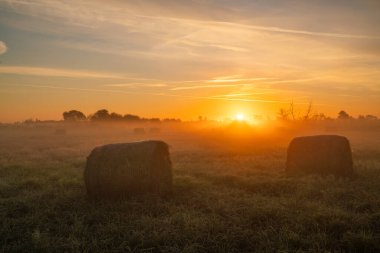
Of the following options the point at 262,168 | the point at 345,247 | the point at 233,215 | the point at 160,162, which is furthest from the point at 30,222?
the point at 262,168

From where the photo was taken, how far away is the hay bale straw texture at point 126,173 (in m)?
10.2

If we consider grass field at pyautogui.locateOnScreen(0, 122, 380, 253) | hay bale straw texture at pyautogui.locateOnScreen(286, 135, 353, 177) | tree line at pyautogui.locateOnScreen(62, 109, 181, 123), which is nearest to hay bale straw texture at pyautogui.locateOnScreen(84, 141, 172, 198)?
grass field at pyautogui.locateOnScreen(0, 122, 380, 253)

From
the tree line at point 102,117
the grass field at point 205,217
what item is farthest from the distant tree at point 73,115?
the grass field at point 205,217

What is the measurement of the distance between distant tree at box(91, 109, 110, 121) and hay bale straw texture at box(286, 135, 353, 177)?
86183mm

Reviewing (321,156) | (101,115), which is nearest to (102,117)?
(101,115)

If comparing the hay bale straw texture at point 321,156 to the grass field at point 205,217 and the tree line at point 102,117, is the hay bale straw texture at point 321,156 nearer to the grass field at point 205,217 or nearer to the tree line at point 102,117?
the grass field at point 205,217

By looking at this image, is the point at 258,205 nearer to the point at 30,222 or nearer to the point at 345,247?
the point at 345,247

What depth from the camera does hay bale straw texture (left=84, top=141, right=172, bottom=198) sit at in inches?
403

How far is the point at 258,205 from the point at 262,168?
6.49m

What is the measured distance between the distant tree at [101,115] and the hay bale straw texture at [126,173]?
8803 cm

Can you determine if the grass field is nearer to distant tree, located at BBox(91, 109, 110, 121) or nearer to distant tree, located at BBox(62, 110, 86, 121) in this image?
distant tree, located at BBox(91, 109, 110, 121)

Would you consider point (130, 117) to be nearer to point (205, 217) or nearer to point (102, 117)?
point (102, 117)

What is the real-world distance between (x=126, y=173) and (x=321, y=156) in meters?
7.55

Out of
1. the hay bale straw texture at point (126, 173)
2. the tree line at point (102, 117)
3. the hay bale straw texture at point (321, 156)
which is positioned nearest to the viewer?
the hay bale straw texture at point (126, 173)
